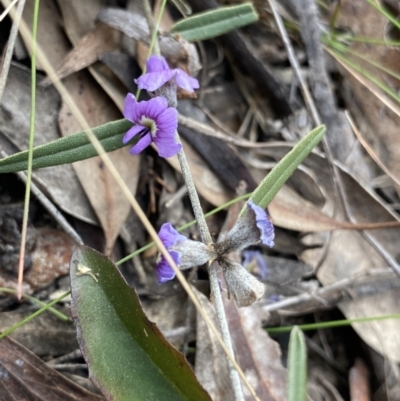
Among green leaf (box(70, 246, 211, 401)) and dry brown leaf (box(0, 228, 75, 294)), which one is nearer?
green leaf (box(70, 246, 211, 401))

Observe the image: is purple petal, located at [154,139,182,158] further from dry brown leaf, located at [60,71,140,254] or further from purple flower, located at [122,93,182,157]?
dry brown leaf, located at [60,71,140,254]

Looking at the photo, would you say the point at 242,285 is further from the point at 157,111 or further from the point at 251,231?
the point at 157,111

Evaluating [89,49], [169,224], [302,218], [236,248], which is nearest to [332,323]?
[302,218]

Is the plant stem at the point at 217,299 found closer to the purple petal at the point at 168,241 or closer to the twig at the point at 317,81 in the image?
the purple petal at the point at 168,241

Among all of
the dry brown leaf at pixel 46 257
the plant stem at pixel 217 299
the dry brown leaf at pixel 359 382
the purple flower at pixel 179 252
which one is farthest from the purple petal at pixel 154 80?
the dry brown leaf at pixel 359 382

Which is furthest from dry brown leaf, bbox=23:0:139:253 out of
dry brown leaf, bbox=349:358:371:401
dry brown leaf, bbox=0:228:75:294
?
dry brown leaf, bbox=349:358:371:401

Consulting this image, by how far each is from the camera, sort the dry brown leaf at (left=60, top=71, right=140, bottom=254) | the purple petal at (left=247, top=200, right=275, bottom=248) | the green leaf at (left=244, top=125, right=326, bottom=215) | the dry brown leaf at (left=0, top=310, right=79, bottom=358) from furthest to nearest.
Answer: the dry brown leaf at (left=60, top=71, right=140, bottom=254)
the dry brown leaf at (left=0, top=310, right=79, bottom=358)
the green leaf at (left=244, top=125, right=326, bottom=215)
the purple petal at (left=247, top=200, right=275, bottom=248)
